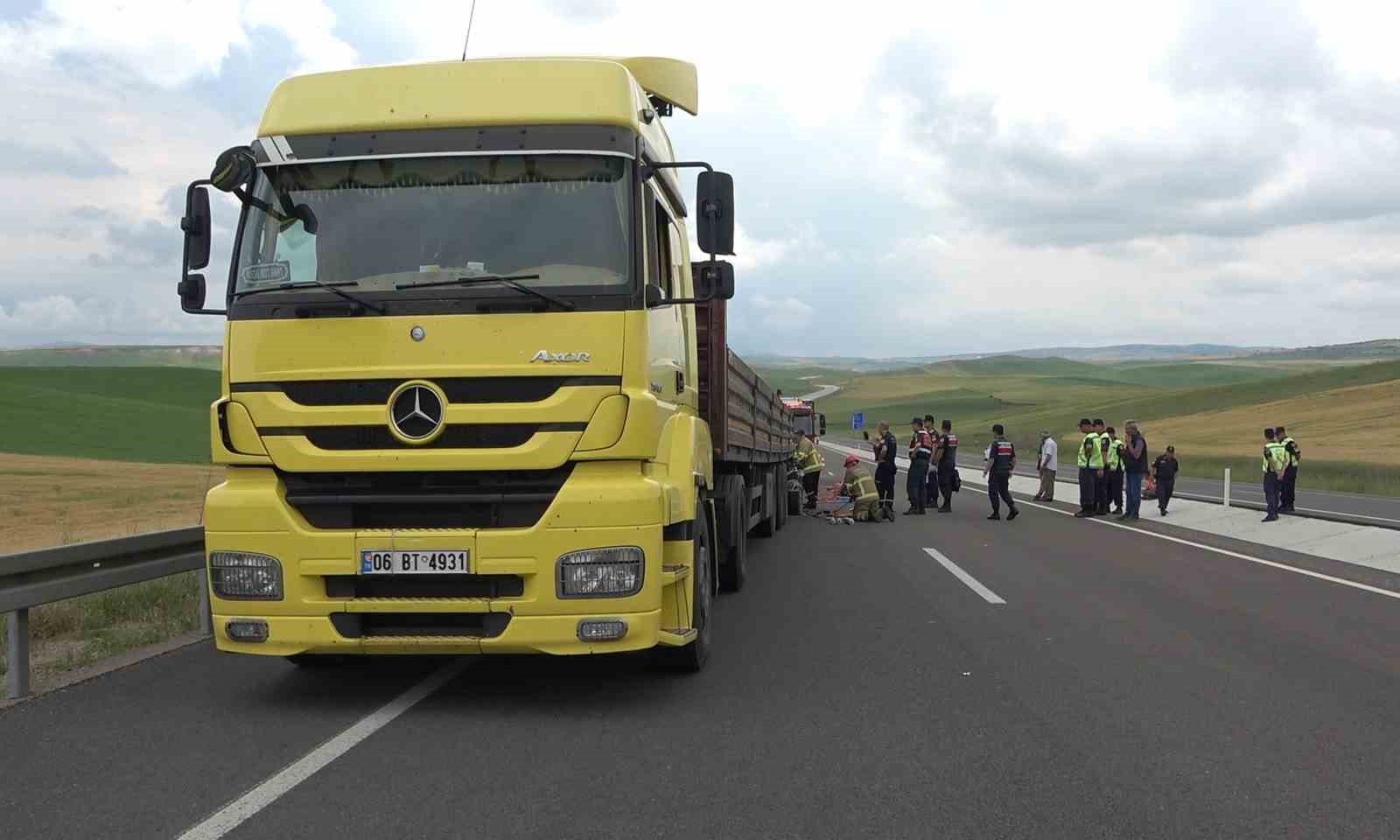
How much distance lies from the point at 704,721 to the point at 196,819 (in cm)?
234

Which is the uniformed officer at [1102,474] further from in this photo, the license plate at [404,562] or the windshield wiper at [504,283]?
the license plate at [404,562]

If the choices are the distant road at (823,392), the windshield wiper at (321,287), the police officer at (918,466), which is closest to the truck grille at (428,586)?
the windshield wiper at (321,287)

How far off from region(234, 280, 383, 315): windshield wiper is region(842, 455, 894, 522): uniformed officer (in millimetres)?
13451

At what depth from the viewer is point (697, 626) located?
652 centimetres

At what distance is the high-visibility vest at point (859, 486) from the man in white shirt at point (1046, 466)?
5.97 m

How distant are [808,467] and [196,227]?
672 inches

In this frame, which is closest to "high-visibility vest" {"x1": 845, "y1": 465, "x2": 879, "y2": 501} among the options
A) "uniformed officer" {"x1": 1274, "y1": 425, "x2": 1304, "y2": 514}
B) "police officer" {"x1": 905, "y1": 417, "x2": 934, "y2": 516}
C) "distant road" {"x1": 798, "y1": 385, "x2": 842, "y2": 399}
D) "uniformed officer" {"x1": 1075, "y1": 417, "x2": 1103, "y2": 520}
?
"police officer" {"x1": 905, "y1": 417, "x2": 934, "y2": 516}

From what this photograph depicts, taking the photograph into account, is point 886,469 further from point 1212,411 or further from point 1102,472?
point 1212,411

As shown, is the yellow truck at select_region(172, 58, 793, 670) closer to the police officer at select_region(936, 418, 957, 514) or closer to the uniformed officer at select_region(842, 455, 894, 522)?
the uniformed officer at select_region(842, 455, 894, 522)

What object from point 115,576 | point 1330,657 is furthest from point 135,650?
point 1330,657

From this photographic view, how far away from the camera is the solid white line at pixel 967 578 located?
9836mm

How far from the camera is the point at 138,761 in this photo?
16.0ft

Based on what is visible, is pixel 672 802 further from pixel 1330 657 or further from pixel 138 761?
pixel 1330 657

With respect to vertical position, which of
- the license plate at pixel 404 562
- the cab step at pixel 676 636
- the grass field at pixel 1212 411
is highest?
the license plate at pixel 404 562
